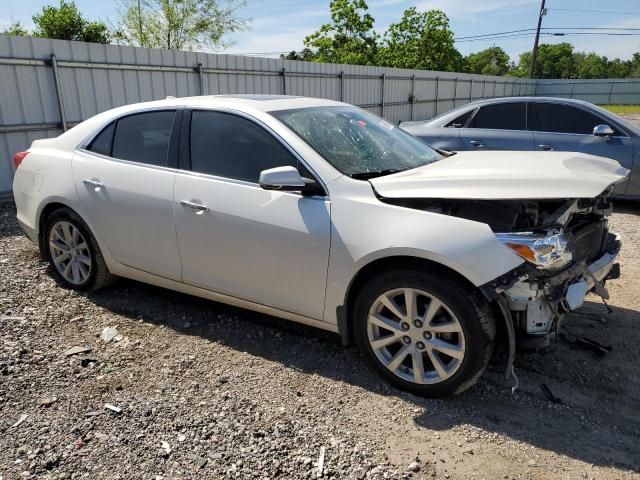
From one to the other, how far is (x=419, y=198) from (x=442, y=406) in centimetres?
119

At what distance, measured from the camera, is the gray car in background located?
695cm

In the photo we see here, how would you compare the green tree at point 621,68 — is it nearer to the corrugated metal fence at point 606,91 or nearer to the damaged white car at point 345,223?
the corrugated metal fence at point 606,91

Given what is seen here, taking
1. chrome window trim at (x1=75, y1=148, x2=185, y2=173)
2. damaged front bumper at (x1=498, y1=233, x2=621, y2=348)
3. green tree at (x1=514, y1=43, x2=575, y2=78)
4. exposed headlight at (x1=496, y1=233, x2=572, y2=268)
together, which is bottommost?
damaged front bumper at (x1=498, y1=233, x2=621, y2=348)

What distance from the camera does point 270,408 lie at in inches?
115

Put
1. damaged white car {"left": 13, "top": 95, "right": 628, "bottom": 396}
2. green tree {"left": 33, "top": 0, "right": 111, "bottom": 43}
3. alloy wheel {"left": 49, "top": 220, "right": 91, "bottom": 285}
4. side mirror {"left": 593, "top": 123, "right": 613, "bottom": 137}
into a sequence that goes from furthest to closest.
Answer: green tree {"left": 33, "top": 0, "right": 111, "bottom": 43}
side mirror {"left": 593, "top": 123, "right": 613, "bottom": 137}
alloy wheel {"left": 49, "top": 220, "right": 91, "bottom": 285}
damaged white car {"left": 13, "top": 95, "right": 628, "bottom": 396}

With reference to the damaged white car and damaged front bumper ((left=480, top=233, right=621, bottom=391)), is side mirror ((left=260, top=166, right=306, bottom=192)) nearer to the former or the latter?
the damaged white car

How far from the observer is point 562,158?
3641 mm

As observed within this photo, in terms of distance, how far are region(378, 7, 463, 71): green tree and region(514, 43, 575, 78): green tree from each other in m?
50.3

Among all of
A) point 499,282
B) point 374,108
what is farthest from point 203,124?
point 374,108

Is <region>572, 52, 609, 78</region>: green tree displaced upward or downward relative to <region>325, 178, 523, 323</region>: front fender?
upward

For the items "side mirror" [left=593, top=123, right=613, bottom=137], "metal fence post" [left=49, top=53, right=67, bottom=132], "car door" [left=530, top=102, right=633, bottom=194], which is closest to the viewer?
"side mirror" [left=593, top=123, right=613, bottom=137]

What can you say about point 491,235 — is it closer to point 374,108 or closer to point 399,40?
point 374,108

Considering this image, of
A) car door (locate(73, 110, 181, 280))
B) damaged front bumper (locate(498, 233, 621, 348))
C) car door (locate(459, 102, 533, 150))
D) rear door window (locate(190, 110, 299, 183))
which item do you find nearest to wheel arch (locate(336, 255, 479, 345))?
damaged front bumper (locate(498, 233, 621, 348))

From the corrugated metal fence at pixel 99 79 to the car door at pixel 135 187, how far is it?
4801mm
